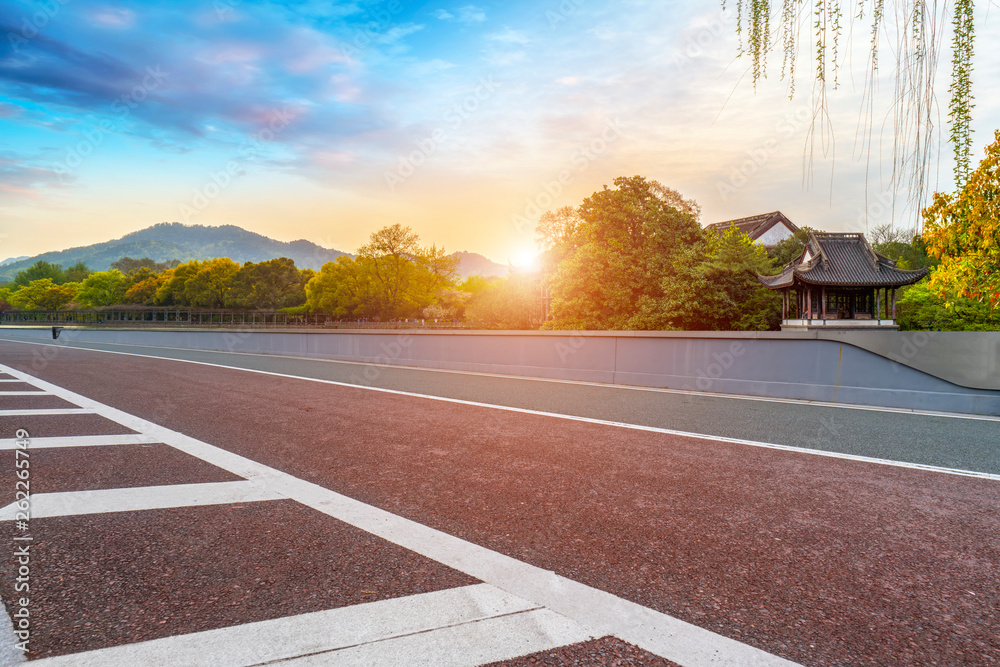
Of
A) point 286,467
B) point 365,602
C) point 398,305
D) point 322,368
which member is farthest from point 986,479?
point 398,305

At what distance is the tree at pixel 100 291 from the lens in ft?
526

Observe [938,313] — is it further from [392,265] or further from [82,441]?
[392,265]

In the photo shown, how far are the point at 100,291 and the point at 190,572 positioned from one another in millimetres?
195184

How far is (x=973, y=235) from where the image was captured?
20406mm

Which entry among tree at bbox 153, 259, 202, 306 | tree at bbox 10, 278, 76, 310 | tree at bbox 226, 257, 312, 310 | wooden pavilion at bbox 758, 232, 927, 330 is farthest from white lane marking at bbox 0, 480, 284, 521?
tree at bbox 10, 278, 76, 310

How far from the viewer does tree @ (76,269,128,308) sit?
16038cm

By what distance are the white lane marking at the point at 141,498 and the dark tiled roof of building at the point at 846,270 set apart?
45.7 meters

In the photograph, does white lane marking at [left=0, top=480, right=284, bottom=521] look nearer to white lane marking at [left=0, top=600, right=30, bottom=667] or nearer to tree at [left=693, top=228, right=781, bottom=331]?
white lane marking at [left=0, top=600, right=30, bottom=667]

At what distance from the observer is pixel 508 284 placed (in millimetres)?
68625

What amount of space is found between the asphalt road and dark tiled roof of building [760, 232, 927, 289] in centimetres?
3811

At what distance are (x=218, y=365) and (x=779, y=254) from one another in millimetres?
63107

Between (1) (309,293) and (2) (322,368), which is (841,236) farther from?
(1) (309,293)

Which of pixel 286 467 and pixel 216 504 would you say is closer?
pixel 216 504

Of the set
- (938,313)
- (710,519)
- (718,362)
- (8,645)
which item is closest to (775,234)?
(938,313)
